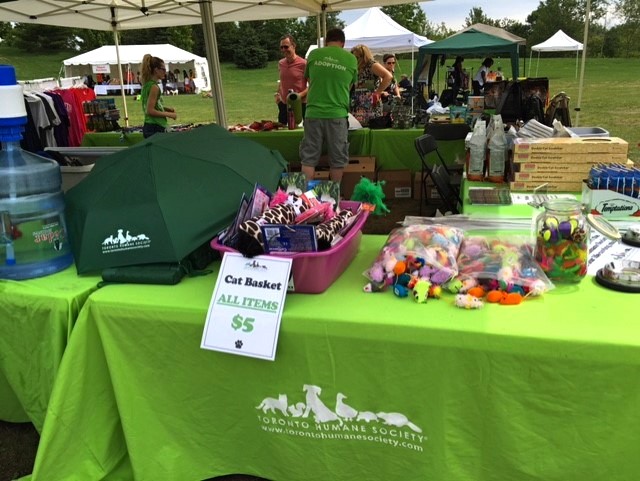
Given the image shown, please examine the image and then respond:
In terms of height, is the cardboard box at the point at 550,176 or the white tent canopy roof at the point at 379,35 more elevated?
the white tent canopy roof at the point at 379,35

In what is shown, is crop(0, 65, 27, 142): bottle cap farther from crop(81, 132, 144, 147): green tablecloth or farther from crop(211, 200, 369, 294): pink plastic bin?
crop(81, 132, 144, 147): green tablecloth

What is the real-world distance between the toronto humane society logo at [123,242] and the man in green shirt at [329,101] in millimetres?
2851

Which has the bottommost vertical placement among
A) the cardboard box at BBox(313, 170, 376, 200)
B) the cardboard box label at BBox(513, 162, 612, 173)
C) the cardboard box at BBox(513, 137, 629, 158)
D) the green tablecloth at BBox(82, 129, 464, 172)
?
the cardboard box at BBox(313, 170, 376, 200)

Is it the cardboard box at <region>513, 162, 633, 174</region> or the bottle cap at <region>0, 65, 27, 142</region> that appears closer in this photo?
the bottle cap at <region>0, 65, 27, 142</region>

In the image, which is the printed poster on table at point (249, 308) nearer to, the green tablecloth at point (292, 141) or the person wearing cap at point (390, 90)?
the green tablecloth at point (292, 141)

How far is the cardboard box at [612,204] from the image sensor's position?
74.2 inches

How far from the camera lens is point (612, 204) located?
1.91 m

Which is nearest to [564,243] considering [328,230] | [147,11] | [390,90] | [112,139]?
[328,230]

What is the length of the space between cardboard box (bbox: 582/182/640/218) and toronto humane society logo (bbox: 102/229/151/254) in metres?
1.53

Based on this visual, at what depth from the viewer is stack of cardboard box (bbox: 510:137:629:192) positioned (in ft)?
7.18

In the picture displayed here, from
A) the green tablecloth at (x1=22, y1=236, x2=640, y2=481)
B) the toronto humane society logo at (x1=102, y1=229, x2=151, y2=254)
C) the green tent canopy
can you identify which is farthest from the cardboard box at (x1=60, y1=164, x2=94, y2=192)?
the green tent canopy

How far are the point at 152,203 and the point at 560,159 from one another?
68.0 inches

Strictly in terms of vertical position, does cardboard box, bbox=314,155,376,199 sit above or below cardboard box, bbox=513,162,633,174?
below

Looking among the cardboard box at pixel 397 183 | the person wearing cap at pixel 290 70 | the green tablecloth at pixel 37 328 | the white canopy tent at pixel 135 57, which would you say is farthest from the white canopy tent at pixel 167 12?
the white canopy tent at pixel 135 57
